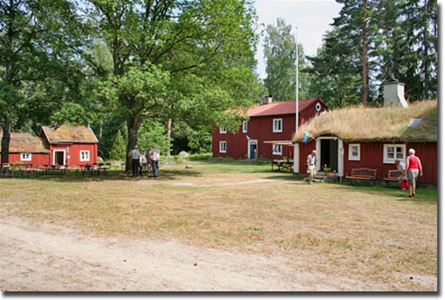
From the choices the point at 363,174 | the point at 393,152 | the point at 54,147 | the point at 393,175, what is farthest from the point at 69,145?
the point at 393,175

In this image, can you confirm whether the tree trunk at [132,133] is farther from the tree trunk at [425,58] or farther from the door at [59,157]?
the tree trunk at [425,58]

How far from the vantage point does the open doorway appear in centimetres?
2372

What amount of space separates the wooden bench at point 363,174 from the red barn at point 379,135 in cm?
27

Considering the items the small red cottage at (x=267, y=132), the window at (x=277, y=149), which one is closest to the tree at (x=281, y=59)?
the small red cottage at (x=267, y=132)

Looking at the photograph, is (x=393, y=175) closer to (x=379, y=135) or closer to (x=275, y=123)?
(x=379, y=135)

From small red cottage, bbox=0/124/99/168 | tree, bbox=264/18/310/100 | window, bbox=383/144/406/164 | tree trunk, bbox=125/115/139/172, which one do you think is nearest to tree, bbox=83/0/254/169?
tree trunk, bbox=125/115/139/172

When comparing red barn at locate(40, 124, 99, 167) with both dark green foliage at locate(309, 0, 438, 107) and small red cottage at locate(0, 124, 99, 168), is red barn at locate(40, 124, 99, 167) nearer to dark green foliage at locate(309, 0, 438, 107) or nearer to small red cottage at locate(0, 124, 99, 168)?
small red cottage at locate(0, 124, 99, 168)

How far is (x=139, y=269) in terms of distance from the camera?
18.9 ft

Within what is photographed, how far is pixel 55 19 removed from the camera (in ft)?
73.9

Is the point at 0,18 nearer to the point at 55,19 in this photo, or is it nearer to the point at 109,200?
the point at 55,19

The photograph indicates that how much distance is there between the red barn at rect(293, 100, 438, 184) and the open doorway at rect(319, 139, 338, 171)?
14 cm

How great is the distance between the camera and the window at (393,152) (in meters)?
19.4

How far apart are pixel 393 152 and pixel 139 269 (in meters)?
17.4

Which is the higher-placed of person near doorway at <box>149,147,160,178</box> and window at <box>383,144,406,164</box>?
window at <box>383,144,406,164</box>
